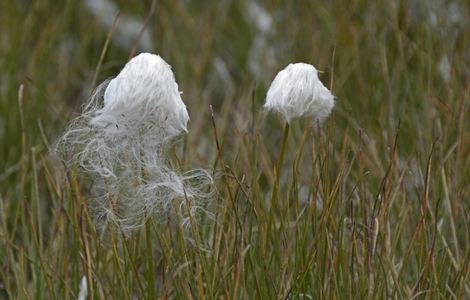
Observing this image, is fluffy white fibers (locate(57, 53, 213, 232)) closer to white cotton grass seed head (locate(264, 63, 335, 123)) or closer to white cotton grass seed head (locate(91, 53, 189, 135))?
white cotton grass seed head (locate(91, 53, 189, 135))

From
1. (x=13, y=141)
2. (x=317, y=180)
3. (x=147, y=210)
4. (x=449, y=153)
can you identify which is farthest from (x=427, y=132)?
(x=13, y=141)

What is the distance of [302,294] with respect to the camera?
5.23 feet

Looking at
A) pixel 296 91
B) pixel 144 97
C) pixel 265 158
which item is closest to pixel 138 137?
pixel 144 97

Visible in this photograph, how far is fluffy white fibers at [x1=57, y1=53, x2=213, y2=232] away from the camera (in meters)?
1.41

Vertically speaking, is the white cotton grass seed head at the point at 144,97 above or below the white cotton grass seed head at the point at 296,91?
below

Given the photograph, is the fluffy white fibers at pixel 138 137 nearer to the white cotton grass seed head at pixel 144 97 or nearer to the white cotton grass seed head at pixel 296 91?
the white cotton grass seed head at pixel 144 97

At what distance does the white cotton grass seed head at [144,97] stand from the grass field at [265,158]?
0.08m

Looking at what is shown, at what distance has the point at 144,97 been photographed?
1.39 meters

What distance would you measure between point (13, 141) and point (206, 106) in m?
0.59

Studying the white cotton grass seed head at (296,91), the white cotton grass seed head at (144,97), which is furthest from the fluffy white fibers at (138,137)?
the white cotton grass seed head at (296,91)

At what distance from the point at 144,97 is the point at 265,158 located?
884 millimetres

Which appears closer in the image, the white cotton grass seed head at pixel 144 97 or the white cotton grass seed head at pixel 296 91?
the white cotton grass seed head at pixel 144 97

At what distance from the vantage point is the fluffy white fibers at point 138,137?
4.61 feet

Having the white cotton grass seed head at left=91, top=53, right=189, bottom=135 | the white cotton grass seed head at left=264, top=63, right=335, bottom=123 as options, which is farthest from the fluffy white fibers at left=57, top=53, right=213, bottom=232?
the white cotton grass seed head at left=264, top=63, right=335, bottom=123
